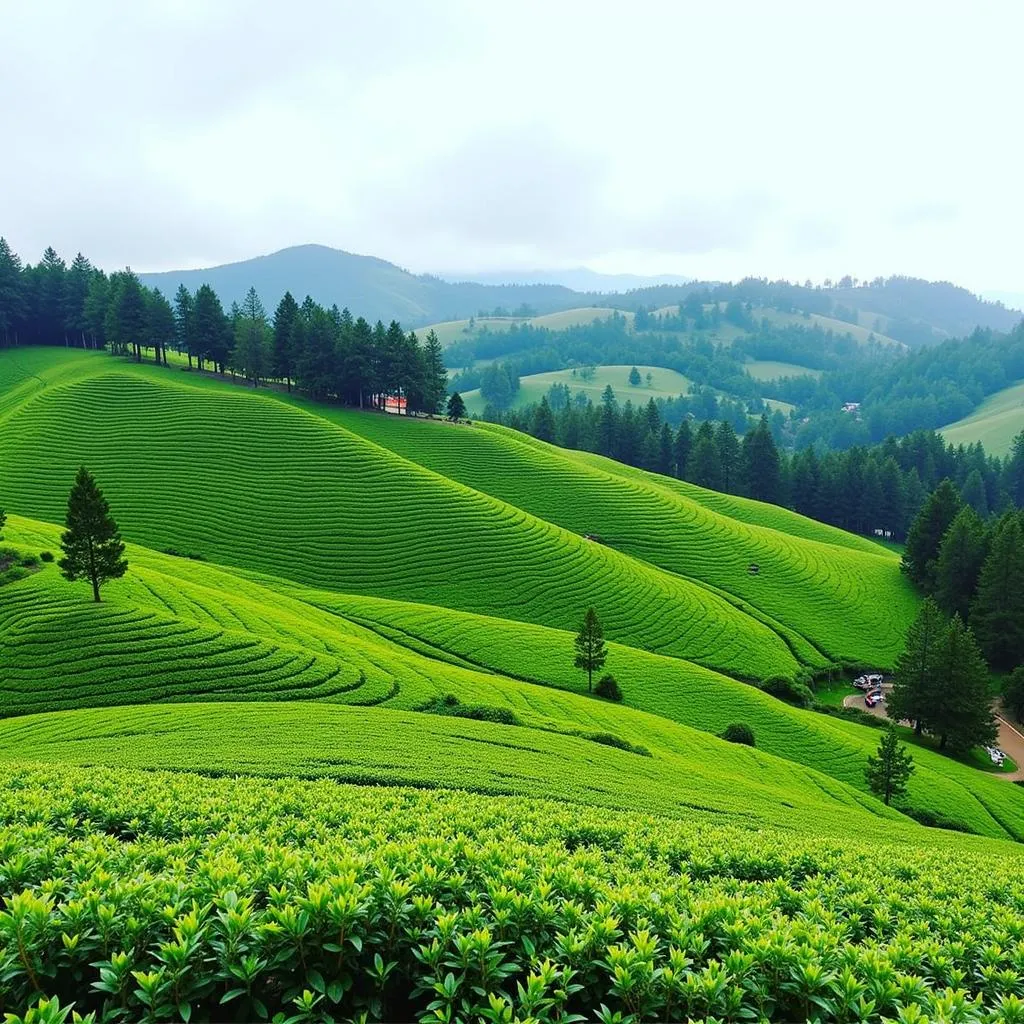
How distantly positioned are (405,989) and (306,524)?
56.5m

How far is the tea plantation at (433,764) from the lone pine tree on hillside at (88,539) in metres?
2.09

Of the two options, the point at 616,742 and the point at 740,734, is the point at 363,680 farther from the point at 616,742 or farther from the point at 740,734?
the point at 740,734

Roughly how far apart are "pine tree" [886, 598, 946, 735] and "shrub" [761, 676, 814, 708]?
18.8 feet

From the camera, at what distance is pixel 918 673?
149 feet

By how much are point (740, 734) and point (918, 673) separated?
19191 mm

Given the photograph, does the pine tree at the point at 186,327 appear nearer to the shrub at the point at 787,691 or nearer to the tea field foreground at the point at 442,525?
the tea field foreground at the point at 442,525

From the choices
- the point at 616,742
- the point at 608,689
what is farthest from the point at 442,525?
the point at 616,742

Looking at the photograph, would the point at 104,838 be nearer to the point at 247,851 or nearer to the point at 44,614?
the point at 247,851

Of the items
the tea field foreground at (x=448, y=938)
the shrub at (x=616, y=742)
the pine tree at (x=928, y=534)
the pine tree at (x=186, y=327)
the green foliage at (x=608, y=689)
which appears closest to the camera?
the tea field foreground at (x=448, y=938)

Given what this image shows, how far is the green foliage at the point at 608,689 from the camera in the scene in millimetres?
38312

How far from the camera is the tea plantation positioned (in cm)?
554

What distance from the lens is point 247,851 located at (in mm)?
7301

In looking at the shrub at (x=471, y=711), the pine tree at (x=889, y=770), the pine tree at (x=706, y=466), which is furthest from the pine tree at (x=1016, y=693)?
the pine tree at (x=706, y=466)

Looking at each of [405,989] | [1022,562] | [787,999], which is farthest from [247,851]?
[1022,562]
